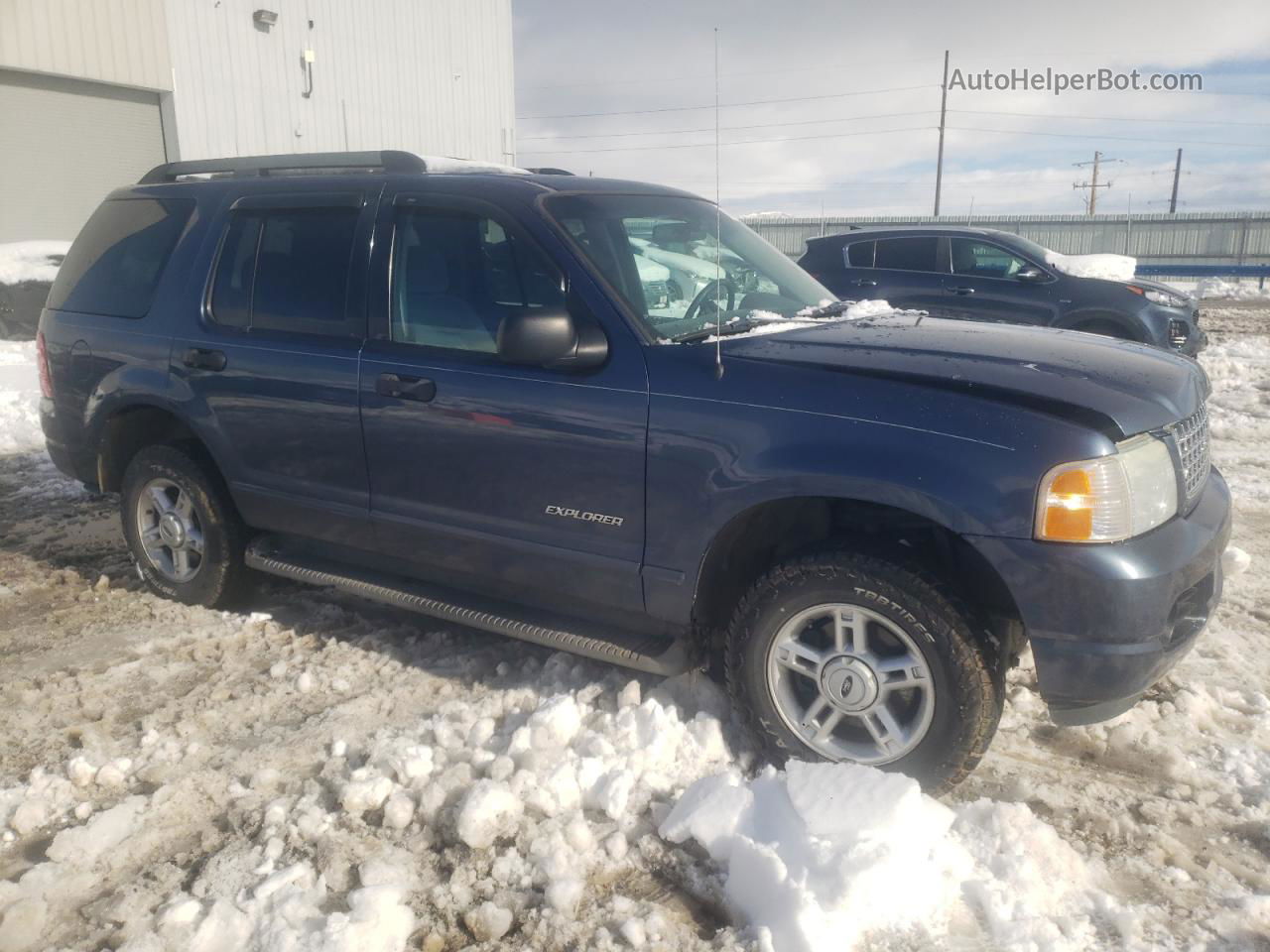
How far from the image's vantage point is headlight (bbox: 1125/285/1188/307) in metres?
9.91

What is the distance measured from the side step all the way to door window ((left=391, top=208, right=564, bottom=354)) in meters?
0.94

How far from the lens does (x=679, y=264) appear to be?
376 cm

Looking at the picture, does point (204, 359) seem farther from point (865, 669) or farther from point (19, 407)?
point (19, 407)

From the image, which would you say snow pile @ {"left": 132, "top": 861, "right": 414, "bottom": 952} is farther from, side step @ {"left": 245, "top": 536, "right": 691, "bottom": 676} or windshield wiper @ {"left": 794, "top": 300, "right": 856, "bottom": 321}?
windshield wiper @ {"left": 794, "top": 300, "right": 856, "bottom": 321}

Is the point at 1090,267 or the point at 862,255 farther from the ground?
the point at 862,255

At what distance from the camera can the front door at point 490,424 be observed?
3262 millimetres

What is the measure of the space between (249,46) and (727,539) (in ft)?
62.2

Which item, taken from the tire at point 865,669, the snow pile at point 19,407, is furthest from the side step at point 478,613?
the snow pile at point 19,407

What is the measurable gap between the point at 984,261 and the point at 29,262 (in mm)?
12245

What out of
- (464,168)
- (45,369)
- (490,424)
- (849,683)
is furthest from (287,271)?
(849,683)

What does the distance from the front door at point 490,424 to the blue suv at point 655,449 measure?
0.04 ft

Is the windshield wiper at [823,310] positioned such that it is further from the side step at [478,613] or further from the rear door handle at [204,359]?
the rear door handle at [204,359]

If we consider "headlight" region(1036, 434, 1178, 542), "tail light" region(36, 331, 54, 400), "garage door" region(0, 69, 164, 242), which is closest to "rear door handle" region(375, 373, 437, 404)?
"headlight" region(1036, 434, 1178, 542)

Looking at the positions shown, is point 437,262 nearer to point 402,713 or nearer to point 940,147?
point 402,713
